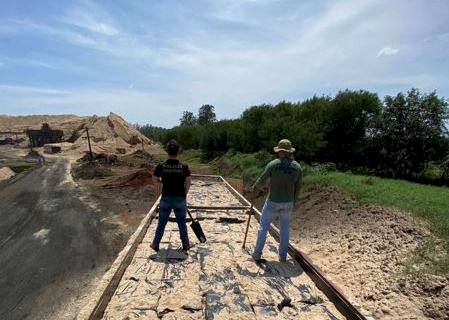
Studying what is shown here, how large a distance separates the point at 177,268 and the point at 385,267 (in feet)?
12.2

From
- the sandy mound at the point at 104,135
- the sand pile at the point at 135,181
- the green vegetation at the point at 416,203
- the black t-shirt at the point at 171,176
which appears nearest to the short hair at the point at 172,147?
the black t-shirt at the point at 171,176

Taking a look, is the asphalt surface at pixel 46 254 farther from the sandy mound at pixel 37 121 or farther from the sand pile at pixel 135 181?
the sandy mound at pixel 37 121

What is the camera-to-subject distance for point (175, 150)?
6.98m

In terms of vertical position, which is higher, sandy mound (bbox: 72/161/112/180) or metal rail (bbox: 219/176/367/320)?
metal rail (bbox: 219/176/367/320)

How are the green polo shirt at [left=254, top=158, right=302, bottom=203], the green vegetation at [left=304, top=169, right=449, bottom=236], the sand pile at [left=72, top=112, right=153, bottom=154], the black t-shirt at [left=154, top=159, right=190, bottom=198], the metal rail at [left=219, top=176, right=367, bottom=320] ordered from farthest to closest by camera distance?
the sand pile at [left=72, top=112, right=153, bottom=154], the green vegetation at [left=304, top=169, right=449, bottom=236], the black t-shirt at [left=154, top=159, right=190, bottom=198], the green polo shirt at [left=254, top=158, right=302, bottom=203], the metal rail at [left=219, top=176, right=367, bottom=320]

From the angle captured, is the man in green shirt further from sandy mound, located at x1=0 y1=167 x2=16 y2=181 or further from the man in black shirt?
sandy mound, located at x1=0 y1=167 x2=16 y2=181

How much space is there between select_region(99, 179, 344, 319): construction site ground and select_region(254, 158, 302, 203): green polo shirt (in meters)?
1.19

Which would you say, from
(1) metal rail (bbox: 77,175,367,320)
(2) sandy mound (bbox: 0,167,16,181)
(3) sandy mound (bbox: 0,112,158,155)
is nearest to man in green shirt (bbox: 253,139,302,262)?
(1) metal rail (bbox: 77,175,367,320)

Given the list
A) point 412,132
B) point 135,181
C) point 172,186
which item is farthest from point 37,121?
point 172,186

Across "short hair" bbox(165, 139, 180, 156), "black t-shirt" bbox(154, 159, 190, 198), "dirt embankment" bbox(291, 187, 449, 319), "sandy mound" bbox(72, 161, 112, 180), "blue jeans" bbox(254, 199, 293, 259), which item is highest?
"short hair" bbox(165, 139, 180, 156)

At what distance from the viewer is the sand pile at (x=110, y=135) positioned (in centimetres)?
6639

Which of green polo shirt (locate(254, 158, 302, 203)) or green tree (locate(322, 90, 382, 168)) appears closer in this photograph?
green polo shirt (locate(254, 158, 302, 203))

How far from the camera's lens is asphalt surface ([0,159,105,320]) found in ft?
30.2

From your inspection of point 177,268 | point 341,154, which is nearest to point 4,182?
point 341,154
